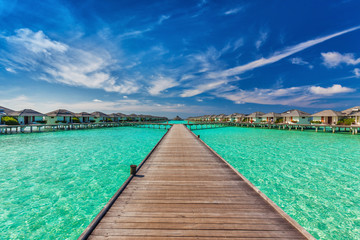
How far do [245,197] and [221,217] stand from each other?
3.92ft

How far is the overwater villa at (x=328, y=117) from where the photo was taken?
29620 mm

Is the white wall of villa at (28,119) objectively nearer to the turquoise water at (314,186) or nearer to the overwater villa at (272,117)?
the turquoise water at (314,186)

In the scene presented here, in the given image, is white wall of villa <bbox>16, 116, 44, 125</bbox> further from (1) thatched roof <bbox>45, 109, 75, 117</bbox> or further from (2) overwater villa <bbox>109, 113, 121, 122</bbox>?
(2) overwater villa <bbox>109, 113, 121, 122</bbox>

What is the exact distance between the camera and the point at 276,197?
6.05m

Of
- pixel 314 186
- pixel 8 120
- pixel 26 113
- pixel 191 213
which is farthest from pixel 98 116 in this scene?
pixel 314 186

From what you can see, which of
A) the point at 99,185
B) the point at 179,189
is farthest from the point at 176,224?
the point at 99,185

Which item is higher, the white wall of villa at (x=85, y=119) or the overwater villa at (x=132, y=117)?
the overwater villa at (x=132, y=117)

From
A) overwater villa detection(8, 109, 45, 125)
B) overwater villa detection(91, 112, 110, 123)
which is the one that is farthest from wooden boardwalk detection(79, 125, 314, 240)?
overwater villa detection(91, 112, 110, 123)

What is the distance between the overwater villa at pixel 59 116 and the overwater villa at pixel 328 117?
58400mm

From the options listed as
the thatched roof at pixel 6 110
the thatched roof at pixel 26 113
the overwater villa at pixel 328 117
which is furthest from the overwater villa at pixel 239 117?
the thatched roof at pixel 6 110

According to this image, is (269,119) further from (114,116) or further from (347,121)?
(114,116)

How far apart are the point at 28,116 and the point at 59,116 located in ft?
16.0

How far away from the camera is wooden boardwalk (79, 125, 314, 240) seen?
261cm

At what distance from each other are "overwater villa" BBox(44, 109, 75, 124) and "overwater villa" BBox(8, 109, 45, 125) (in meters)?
1.18
